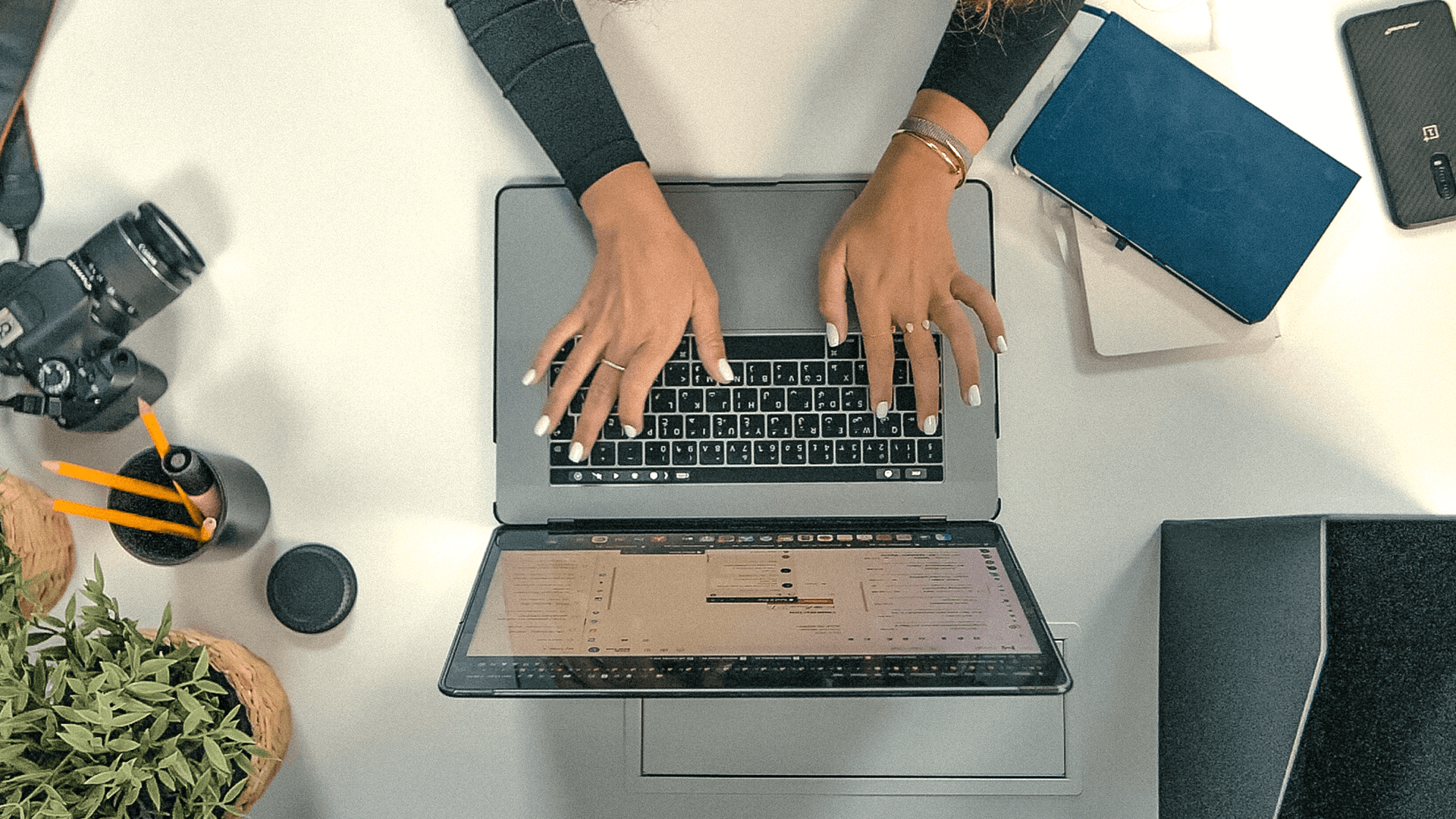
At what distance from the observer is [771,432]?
0.74 meters

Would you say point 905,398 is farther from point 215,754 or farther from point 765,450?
→ point 215,754

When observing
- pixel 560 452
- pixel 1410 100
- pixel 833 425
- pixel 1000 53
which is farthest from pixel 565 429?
pixel 1410 100

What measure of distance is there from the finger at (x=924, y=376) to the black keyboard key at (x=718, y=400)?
0.15 m

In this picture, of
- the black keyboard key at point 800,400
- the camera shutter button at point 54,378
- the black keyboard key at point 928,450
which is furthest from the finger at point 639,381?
the camera shutter button at point 54,378

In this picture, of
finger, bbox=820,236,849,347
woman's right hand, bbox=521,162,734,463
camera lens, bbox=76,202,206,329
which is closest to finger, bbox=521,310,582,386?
woman's right hand, bbox=521,162,734,463

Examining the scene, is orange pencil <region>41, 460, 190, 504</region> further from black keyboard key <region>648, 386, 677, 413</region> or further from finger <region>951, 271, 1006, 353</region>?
finger <region>951, 271, 1006, 353</region>

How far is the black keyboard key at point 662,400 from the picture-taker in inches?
29.5

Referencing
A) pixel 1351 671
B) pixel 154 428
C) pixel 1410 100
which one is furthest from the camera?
pixel 1410 100

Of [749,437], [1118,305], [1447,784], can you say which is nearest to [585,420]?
[749,437]

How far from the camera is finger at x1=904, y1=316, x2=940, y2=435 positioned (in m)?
0.73

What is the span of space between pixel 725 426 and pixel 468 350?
240mm

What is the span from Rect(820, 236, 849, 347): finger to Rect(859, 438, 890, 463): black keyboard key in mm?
86

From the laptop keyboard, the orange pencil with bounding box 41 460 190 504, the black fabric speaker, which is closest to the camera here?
the black fabric speaker

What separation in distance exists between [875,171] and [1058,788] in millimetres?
545
